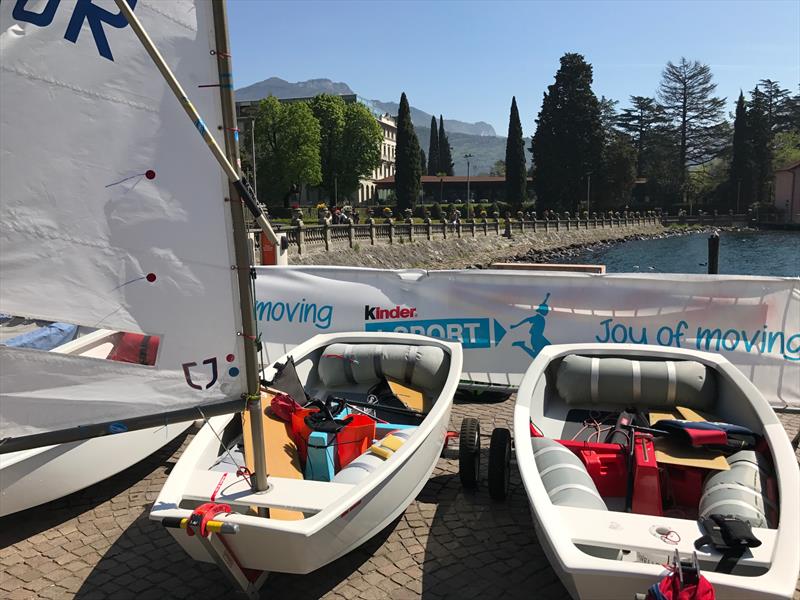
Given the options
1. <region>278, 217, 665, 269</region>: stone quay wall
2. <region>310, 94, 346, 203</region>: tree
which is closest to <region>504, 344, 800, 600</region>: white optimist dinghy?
<region>278, 217, 665, 269</region>: stone quay wall

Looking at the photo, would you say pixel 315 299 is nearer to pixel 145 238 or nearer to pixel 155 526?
pixel 155 526

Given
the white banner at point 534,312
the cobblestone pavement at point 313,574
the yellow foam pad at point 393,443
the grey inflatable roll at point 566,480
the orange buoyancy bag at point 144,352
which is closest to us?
the orange buoyancy bag at point 144,352

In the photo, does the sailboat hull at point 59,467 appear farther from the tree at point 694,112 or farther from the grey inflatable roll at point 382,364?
the tree at point 694,112

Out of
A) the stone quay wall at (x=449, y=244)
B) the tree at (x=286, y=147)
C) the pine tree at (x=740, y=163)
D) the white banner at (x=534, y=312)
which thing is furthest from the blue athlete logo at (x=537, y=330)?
the pine tree at (x=740, y=163)

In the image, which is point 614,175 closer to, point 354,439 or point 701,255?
point 701,255

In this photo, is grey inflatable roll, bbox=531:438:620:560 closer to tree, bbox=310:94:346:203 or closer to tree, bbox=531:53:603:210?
tree, bbox=310:94:346:203

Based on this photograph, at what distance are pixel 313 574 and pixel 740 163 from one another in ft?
359

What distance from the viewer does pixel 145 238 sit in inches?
142

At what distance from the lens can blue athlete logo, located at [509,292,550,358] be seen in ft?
30.5

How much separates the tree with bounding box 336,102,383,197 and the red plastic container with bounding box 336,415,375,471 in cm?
7034

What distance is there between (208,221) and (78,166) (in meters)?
0.75

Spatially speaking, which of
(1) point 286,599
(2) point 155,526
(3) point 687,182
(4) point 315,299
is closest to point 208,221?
(1) point 286,599

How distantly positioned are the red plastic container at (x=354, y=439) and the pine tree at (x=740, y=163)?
107m

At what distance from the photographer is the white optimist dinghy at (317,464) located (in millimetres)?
3914
